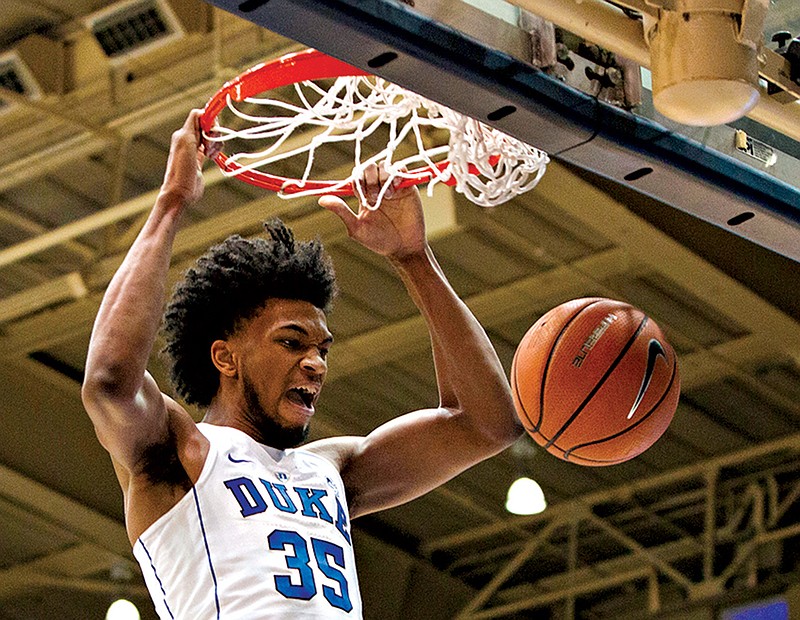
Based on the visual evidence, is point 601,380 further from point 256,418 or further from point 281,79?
point 281,79

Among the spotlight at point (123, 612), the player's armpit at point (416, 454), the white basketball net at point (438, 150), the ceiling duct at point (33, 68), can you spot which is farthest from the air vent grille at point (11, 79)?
the player's armpit at point (416, 454)

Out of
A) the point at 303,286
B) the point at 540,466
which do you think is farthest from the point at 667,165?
the point at 540,466

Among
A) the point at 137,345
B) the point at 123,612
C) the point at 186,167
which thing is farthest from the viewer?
the point at 123,612

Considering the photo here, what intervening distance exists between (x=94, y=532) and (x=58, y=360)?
1336 mm

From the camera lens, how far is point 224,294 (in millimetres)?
3512

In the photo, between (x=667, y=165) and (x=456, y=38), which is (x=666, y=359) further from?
(x=456, y=38)

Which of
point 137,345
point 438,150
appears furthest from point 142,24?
point 137,345

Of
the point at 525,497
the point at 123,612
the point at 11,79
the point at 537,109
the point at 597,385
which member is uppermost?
the point at 537,109

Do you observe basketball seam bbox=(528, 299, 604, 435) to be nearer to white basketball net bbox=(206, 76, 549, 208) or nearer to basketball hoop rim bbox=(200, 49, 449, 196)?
white basketball net bbox=(206, 76, 549, 208)

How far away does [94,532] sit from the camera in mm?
10578

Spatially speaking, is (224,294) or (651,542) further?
(651,542)

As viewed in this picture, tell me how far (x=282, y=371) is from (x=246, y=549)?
41 cm

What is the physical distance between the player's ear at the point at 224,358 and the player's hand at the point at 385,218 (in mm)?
403

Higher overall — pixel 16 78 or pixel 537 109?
pixel 537 109
